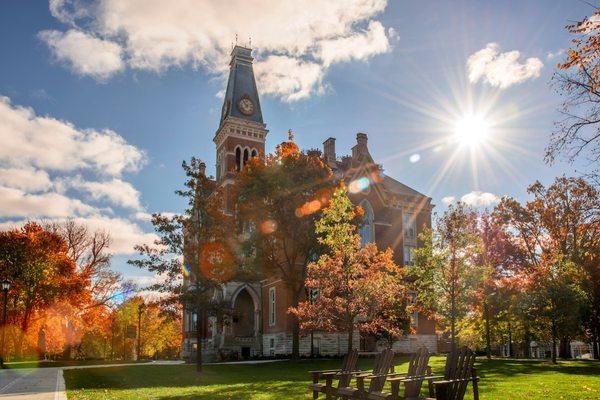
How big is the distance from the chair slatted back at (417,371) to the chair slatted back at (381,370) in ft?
1.52

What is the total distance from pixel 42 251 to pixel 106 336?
27.8m

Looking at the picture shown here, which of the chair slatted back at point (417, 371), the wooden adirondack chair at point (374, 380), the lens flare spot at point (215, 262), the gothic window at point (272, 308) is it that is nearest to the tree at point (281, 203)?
the lens flare spot at point (215, 262)

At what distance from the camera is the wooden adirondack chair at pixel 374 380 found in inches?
426

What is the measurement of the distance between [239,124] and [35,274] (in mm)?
24291

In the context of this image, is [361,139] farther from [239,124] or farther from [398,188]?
[239,124]

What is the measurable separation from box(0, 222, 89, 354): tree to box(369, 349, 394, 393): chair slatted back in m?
41.7

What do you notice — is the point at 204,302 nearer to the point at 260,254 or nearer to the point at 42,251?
the point at 260,254

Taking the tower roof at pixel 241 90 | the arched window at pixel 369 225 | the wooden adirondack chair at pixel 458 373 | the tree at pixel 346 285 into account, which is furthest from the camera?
the tower roof at pixel 241 90

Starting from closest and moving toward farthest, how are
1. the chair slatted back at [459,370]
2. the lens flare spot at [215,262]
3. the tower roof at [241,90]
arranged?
the chair slatted back at [459,370] → the lens flare spot at [215,262] → the tower roof at [241,90]

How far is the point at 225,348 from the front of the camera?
43875 mm

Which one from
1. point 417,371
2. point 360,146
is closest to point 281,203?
point 360,146

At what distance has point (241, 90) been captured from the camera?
2373 inches

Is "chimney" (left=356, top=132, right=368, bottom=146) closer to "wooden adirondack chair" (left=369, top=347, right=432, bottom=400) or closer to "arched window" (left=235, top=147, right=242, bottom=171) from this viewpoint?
"arched window" (left=235, top=147, right=242, bottom=171)

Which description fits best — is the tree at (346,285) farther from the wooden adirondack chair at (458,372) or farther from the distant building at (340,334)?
the wooden adirondack chair at (458,372)
